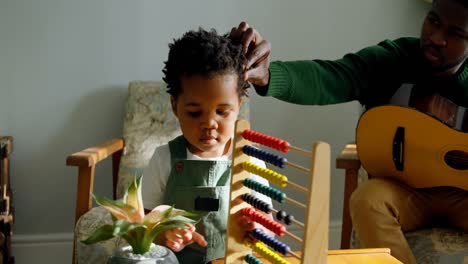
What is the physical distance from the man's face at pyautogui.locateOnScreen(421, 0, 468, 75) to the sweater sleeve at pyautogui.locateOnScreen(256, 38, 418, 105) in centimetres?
13

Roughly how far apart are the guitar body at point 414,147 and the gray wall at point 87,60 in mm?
790

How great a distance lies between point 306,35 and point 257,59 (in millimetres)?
1134

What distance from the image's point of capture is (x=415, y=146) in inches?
60.1

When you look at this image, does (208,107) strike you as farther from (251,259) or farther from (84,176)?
(84,176)

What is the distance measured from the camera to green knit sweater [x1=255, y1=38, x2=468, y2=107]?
5.14ft

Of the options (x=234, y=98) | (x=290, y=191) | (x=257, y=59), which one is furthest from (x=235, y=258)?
(x=290, y=191)

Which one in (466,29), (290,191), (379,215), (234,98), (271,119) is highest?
(466,29)

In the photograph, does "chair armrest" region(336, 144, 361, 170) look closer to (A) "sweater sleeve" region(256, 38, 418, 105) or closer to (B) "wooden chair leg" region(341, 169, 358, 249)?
(B) "wooden chair leg" region(341, 169, 358, 249)

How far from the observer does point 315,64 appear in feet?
5.23

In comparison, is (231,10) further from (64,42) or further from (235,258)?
(235,258)

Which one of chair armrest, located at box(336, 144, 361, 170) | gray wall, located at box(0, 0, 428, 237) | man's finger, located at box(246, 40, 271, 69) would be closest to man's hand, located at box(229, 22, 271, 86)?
man's finger, located at box(246, 40, 271, 69)

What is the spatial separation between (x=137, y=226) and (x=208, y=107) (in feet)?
1.30

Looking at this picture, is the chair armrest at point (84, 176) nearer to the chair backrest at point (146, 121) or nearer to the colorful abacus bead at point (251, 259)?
the chair backrest at point (146, 121)

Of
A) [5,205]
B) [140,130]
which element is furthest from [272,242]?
[5,205]
